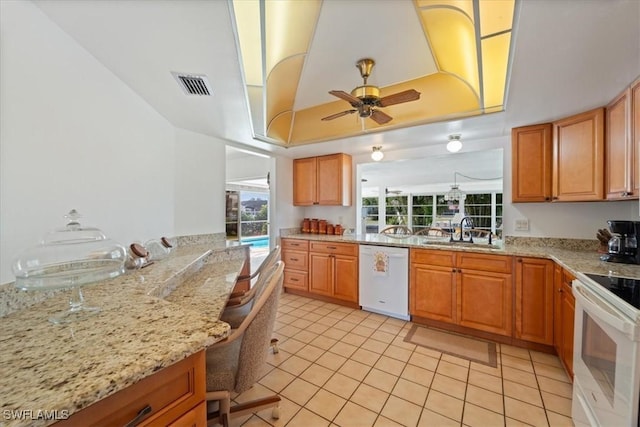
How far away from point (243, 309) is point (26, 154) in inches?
58.9

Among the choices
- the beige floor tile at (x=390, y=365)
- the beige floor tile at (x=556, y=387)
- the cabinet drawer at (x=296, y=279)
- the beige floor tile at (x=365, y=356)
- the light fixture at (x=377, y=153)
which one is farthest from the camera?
the cabinet drawer at (x=296, y=279)

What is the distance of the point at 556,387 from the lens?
6.07 ft

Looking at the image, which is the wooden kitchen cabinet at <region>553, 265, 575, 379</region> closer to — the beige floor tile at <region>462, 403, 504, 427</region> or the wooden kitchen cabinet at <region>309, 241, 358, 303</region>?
the beige floor tile at <region>462, 403, 504, 427</region>

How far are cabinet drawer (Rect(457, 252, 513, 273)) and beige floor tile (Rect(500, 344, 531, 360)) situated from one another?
2.28 ft

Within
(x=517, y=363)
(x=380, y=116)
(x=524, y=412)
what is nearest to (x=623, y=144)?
(x=380, y=116)

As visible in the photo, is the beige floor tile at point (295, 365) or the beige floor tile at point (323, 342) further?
the beige floor tile at point (323, 342)

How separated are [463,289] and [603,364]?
140 cm

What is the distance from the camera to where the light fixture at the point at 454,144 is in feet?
9.57

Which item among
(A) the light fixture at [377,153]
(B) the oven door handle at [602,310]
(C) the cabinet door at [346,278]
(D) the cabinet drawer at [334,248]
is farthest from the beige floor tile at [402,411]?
(A) the light fixture at [377,153]

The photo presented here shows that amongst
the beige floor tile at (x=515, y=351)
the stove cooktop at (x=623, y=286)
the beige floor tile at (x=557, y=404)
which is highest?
the stove cooktop at (x=623, y=286)

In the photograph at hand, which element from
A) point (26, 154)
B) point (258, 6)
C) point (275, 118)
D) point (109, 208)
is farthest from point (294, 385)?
point (275, 118)

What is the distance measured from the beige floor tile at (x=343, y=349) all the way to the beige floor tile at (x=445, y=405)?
72 centimetres

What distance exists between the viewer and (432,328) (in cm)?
281

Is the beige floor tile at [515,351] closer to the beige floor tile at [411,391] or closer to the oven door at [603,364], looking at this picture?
the oven door at [603,364]
